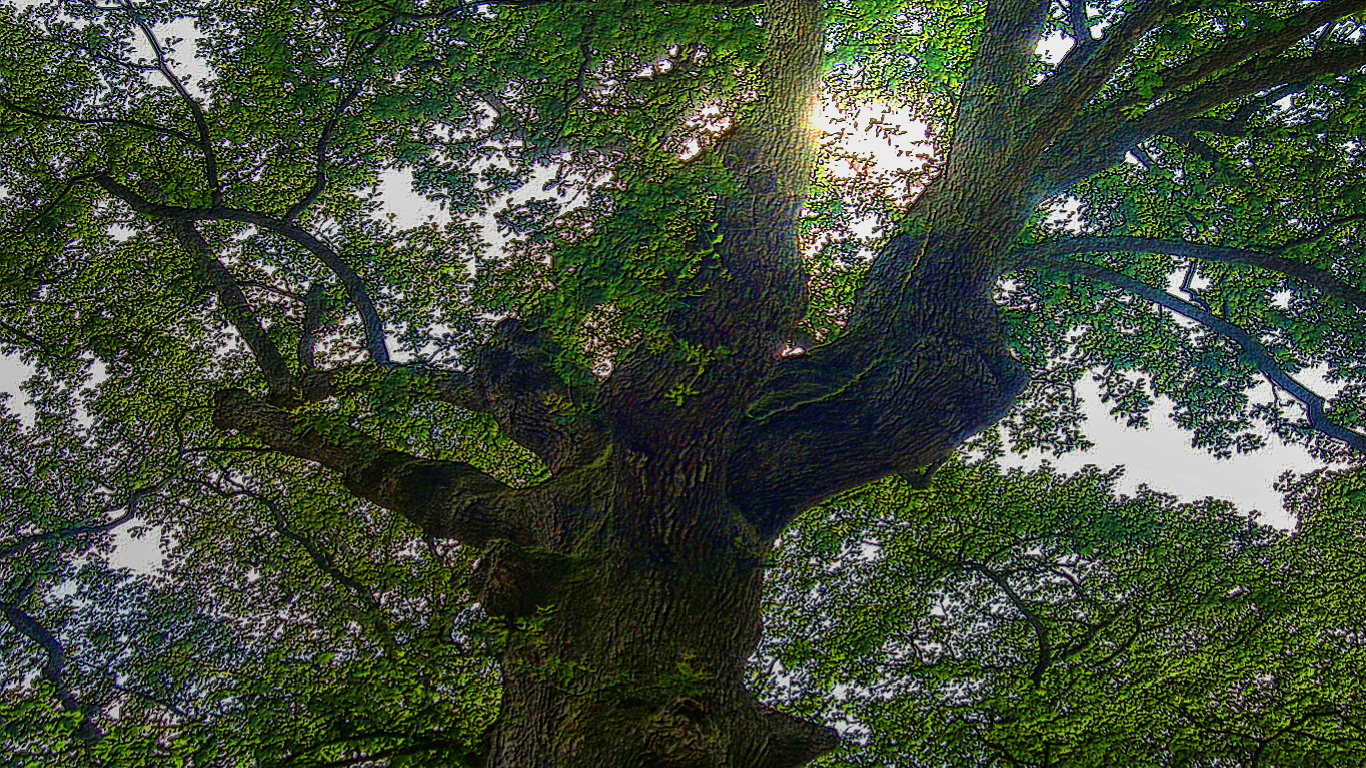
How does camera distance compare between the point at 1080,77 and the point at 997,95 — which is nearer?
the point at 1080,77

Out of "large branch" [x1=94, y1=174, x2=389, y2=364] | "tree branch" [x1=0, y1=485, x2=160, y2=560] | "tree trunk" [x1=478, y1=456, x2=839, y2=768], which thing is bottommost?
"tree trunk" [x1=478, y1=456, x2=839, y2=768]

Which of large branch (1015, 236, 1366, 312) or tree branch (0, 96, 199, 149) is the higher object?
tree branch (0, 96, 199, 149)

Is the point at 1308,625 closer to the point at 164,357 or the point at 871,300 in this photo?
the point at 871,300

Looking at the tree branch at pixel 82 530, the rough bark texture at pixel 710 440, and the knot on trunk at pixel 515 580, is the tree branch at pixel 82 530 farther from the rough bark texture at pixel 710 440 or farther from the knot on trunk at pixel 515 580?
Answer: the knot on trunk at pixel 515 580

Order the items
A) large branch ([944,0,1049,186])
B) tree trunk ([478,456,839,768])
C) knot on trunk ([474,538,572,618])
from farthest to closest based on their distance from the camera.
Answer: large branch ([944,0,1049,186])
knot on trunk ([474,538,572,618])
tree trunk ([478,456,839,768])

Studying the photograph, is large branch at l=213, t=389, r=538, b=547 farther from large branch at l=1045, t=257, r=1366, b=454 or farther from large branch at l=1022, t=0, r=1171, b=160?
large branch at l=1045, t=257, r=1366, b=454

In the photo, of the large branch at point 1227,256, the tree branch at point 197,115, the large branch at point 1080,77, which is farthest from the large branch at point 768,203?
the tree branch at point 197,115

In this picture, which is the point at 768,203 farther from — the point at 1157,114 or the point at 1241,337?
the point at 1241,337

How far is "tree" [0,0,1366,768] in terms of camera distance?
5.63 m

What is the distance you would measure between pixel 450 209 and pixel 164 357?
4430mm

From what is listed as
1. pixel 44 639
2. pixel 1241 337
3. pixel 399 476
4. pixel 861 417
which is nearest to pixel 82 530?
pixel 44 639

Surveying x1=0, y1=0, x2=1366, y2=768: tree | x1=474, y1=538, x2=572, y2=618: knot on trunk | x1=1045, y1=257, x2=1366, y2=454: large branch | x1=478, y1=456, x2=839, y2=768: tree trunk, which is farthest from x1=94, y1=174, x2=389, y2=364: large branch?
x1=1045, y1=257, x2=1366, y2=454: large branch

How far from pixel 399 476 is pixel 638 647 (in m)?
2.60

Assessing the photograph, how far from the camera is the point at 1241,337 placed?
8977 millimetres
